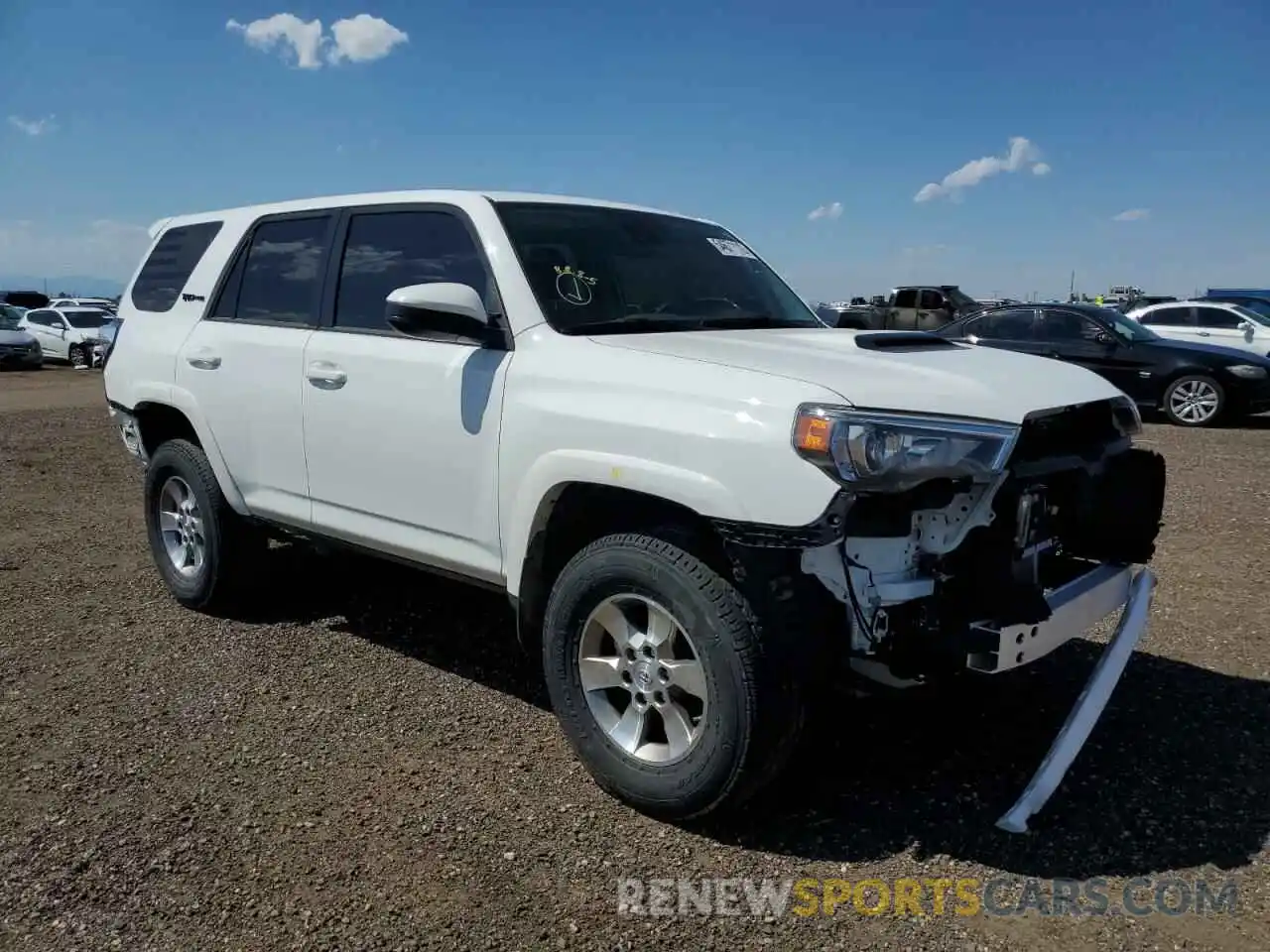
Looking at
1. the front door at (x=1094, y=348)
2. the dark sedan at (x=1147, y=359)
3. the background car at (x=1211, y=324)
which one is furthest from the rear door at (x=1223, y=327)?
the front door at (x=1094, y=348)

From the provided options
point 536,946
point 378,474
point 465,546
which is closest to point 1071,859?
point 536,946

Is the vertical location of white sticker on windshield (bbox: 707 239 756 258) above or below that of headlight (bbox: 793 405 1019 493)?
above

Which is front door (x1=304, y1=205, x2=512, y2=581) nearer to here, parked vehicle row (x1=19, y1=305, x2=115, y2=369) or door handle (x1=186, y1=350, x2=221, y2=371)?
door handle (x1=186, y1=350, x2=221, y2=371)

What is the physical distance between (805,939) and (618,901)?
0.51m

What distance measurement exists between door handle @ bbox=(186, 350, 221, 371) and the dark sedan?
10.6m

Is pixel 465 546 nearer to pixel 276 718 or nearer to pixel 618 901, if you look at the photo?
pixel 276 718

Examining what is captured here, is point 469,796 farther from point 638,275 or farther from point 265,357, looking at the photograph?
point 265,357

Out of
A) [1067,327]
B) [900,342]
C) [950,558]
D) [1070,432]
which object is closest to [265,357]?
[900,342]

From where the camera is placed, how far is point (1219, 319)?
60.3 ft

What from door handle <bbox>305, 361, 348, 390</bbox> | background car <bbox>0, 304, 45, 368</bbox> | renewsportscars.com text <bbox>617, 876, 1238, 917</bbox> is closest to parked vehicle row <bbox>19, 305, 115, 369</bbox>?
background car <bbox>0, 304, 45, 368</bbox>

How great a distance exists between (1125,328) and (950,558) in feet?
39.8

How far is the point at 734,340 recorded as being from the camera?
3.52 metres

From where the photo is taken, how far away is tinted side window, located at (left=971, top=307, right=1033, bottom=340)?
44.6 ft

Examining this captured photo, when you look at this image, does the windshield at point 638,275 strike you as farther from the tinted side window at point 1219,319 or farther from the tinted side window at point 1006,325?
the tinted side window at point 1219,319
